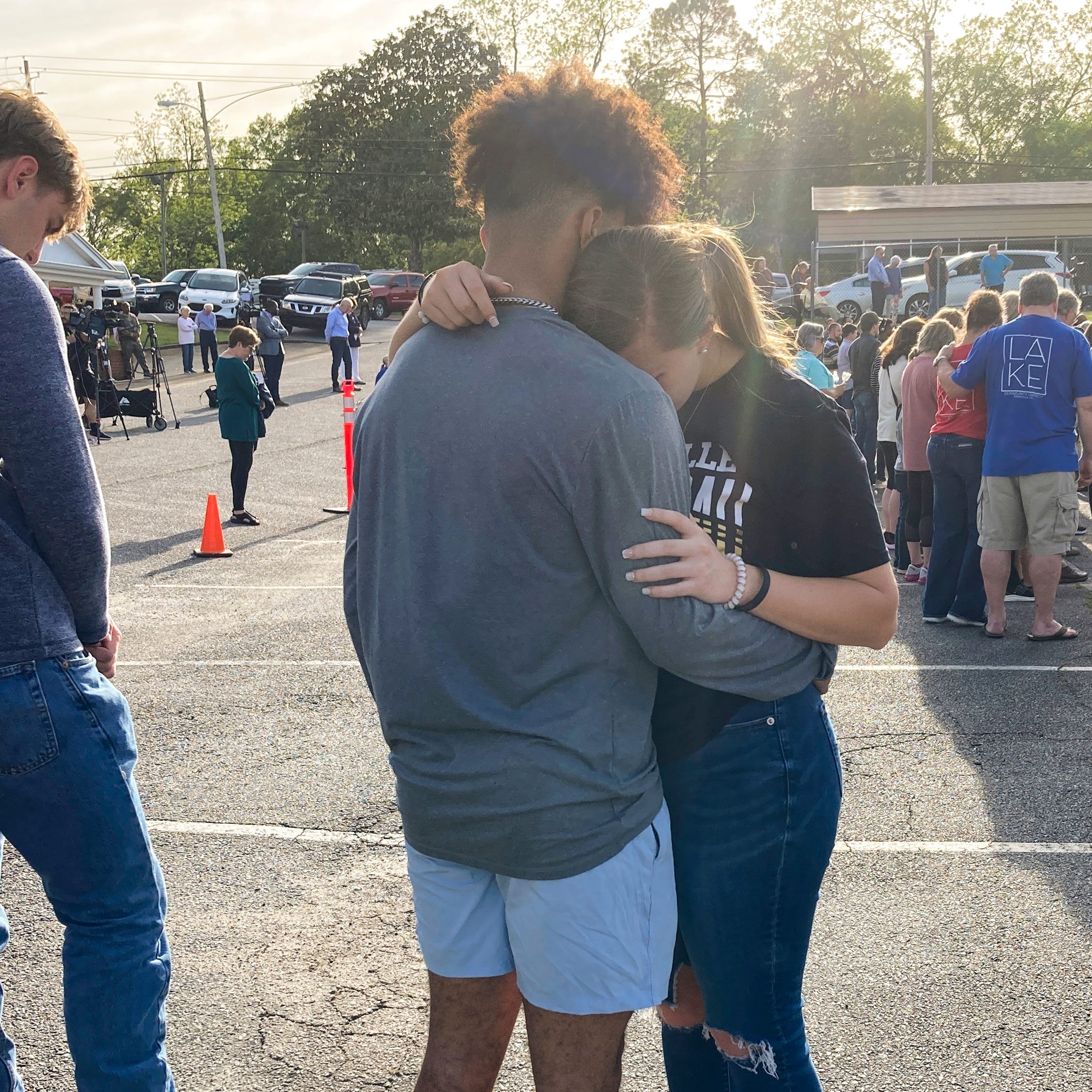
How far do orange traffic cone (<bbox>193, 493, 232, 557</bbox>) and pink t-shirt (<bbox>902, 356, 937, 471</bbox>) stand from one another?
584 cm

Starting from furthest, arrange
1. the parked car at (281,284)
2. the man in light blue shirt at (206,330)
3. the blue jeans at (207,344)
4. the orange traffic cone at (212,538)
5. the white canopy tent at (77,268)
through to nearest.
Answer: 1. the parked car at (281,284)
2. the white canopy tent at (77,268)
3. the blue jeans at (207,344)
4. the man in light blue shirt at (206,330)
5. the orange traffic cone at (212,538)

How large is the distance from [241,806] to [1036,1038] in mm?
3010

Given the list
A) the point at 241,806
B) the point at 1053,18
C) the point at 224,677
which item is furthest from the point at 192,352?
the point at 1053,18

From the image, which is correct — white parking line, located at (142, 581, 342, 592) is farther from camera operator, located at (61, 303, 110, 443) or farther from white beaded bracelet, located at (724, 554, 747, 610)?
camera operator, located at (61, 303, 110, 443)

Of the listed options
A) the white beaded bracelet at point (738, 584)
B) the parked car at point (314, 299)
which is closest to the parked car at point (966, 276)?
the parked car at point (314, 299)

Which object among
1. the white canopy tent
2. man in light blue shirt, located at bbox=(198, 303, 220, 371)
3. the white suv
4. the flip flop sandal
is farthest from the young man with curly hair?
the white canopy tent

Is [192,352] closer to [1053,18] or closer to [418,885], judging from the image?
[418,885]

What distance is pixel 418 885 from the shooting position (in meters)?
1.94

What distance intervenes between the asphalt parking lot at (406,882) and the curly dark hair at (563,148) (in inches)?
85.3

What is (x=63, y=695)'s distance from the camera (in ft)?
6.98

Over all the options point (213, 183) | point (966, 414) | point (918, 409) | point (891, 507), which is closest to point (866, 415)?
point (891, 507)

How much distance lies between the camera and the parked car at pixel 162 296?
40.6m

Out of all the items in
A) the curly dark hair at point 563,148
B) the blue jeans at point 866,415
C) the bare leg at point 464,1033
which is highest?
the curly dark hair at point 563,148

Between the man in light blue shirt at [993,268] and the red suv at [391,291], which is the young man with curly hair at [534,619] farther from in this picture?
the red suv at [391,291]
